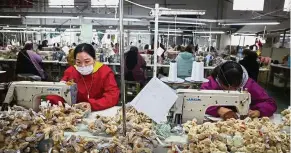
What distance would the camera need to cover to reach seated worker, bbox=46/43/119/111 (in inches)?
87.5

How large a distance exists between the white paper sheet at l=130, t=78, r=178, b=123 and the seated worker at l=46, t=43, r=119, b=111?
974mm

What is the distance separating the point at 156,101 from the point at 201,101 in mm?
525

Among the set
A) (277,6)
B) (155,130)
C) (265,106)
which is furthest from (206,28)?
(155,130)

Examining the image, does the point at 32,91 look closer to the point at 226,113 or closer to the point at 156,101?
the point at 156,101

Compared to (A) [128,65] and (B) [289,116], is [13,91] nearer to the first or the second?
(B) [289,116]

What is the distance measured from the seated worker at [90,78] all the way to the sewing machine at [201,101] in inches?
30.1

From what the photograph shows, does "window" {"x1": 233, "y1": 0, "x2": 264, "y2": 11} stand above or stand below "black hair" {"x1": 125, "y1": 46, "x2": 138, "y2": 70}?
above

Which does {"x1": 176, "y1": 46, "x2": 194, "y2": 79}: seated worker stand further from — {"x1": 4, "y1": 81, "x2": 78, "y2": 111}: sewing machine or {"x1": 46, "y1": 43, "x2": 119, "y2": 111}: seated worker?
{"x1": 4, "y1": 81, "x2": 78, "y2": 111}: sewing machine

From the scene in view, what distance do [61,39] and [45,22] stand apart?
446 centimetres

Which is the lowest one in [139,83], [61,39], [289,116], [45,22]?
[139,83]

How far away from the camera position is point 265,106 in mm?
1999

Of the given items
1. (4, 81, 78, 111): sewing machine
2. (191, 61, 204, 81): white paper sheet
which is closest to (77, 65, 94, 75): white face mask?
(4, 81, 78, 111): sewing machine

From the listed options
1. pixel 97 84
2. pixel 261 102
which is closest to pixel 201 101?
pixel 261 102

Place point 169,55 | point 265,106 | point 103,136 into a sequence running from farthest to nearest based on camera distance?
point 169,55
point 265,106
point 103,136
